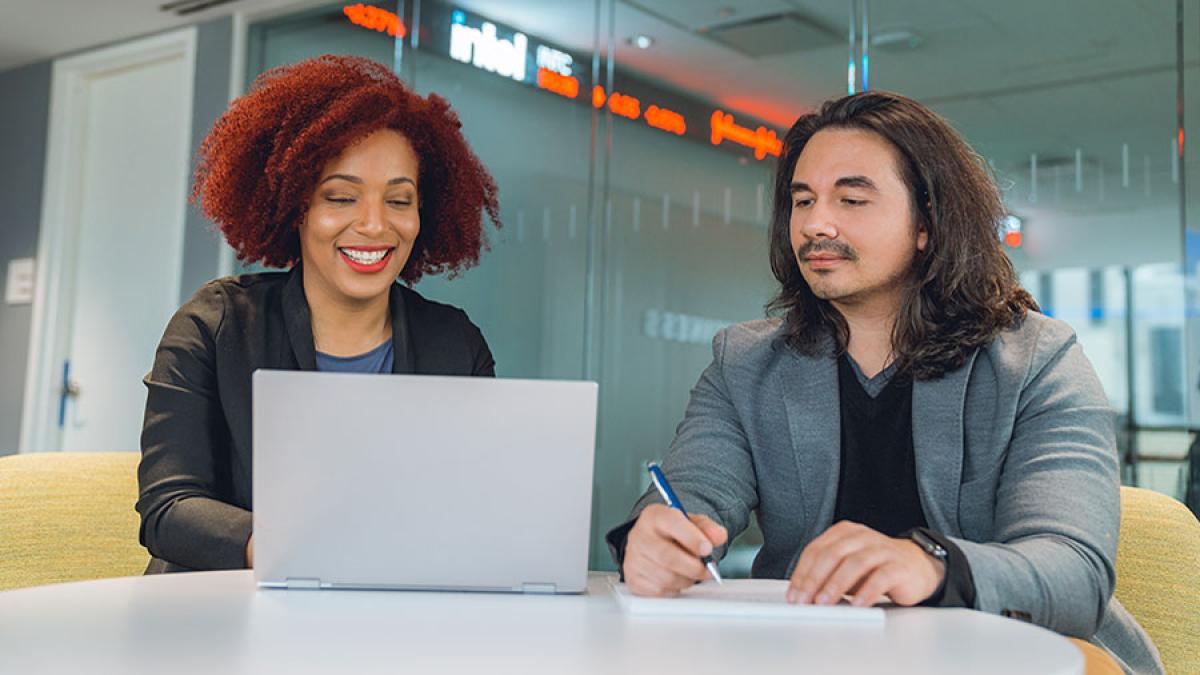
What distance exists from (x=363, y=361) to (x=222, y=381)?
10.8 inches

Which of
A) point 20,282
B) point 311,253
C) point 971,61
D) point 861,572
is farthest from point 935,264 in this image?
point 20,282

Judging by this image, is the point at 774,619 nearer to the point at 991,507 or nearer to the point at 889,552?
the point at 889,552

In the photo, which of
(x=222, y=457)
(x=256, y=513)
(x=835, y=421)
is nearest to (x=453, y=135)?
(x=222, y=457)

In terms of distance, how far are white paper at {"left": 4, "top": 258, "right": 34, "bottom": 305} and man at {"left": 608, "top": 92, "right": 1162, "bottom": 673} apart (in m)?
5.28

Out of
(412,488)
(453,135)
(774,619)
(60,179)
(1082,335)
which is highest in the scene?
(60,179)

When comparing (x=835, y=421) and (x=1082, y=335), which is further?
(x=1082, y=335)

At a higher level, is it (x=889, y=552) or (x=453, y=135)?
(x=453, y=135)

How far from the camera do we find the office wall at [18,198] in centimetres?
629

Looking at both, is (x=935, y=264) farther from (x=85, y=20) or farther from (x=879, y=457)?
(x=85, y=20)

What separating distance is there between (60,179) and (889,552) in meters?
6.01

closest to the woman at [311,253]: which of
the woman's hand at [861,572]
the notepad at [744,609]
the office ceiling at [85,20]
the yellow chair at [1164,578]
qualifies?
the notepad at [744,609]

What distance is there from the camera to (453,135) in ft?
7.73

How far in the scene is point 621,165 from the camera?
475 cm

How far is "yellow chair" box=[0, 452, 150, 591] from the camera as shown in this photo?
1.75 metres
